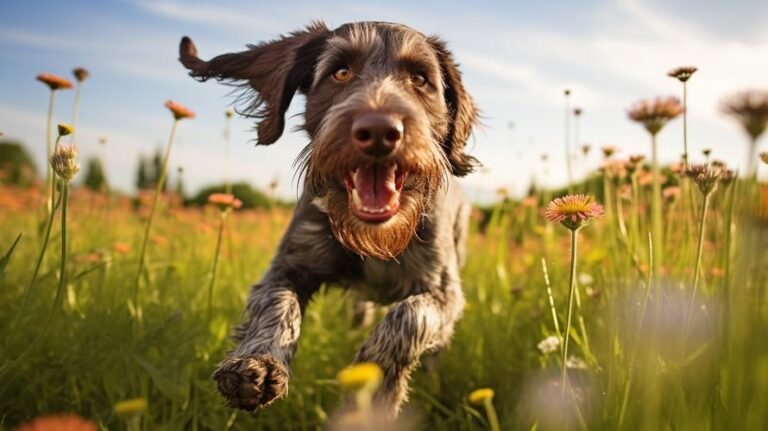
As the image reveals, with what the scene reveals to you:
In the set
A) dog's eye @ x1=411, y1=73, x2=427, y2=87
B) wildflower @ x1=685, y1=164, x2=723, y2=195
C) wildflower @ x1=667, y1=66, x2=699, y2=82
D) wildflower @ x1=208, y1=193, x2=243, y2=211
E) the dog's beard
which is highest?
dog's eye @ x1=411, y1=73, x2=427, y2=87

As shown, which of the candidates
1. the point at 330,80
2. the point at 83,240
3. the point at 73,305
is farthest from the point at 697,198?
the point at 83,240

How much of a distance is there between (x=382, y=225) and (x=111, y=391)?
4.35 feet

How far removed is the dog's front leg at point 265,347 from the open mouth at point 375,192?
0.60 meters

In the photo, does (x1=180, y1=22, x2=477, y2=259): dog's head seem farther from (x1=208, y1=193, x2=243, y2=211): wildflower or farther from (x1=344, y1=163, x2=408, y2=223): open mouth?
(x1=208, y1=193, x2=243, y2=211): wildflower

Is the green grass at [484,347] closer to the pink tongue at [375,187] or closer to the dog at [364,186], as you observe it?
the dog at [364,186]

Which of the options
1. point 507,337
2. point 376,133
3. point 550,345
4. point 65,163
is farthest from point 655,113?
point 507,337

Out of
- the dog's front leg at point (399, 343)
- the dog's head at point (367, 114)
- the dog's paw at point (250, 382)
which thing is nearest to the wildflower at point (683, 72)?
the dog's head at point (367, 114)

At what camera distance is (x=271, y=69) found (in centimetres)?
358

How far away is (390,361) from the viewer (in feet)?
9.25

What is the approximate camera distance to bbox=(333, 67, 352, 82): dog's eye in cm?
317

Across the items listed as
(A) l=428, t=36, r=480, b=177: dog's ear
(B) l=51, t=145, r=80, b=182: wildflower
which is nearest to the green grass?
(B) l=51, t=145, r=80, b=182: wildflower

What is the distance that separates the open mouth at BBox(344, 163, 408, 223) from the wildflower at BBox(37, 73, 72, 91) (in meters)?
1.42

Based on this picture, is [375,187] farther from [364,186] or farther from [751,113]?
[751,113]

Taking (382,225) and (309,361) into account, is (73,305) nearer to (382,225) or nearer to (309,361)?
(309,361)
